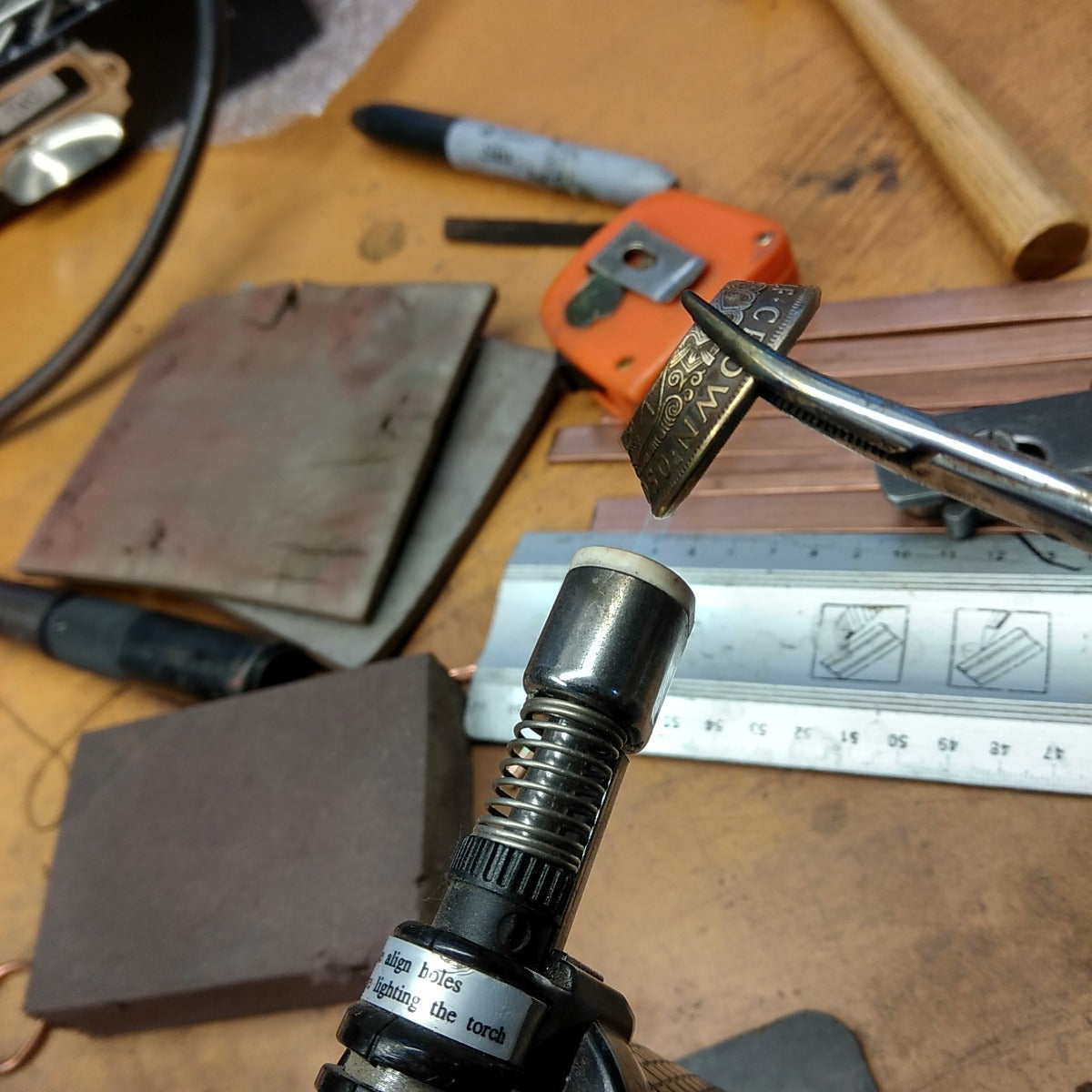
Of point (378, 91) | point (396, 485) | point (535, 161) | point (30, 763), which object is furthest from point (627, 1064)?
point (378, 91)

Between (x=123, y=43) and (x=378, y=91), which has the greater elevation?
(x=123, y=43)

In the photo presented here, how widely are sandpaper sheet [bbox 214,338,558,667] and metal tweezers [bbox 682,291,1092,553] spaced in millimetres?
397

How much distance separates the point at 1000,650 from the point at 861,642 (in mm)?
80

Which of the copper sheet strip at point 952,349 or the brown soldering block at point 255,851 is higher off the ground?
the copper sheet strip at point 952,349

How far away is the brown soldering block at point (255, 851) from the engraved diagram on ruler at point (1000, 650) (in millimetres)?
331

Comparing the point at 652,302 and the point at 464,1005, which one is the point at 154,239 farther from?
the point at 464,1005

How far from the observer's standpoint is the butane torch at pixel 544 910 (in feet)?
1.14

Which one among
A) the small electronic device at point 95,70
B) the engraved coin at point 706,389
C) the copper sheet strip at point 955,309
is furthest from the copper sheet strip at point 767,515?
the small electronic device at point 95,70

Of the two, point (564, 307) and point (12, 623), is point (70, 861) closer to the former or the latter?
point (12, 623)

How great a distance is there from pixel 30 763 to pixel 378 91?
0.79 m

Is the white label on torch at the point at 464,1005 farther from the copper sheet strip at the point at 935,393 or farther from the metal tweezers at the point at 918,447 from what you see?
the copper sheet strip at the point at 935,393

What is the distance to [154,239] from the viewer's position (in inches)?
A: 39.0

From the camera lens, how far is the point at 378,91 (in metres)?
1.13

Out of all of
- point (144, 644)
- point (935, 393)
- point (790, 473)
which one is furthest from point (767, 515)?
point (144, 644)
